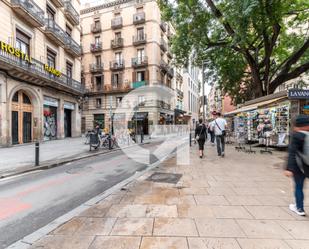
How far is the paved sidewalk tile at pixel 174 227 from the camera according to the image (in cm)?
293

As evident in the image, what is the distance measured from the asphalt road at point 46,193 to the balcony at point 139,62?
77.4ft

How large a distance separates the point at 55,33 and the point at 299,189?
21.1m

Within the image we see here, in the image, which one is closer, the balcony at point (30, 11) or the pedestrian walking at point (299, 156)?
the pedestrian walking at point (299, 156)

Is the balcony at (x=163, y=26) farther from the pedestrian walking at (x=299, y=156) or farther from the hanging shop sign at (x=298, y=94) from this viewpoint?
the pedestrian walking at (x=299, y=156)

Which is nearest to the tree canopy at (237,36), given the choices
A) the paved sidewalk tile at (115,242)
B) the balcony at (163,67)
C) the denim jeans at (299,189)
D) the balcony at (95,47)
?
the denim jeans at (299,189)

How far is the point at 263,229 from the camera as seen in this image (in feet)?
9.88

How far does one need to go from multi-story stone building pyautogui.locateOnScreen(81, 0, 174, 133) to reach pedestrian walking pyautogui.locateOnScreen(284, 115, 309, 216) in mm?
25633

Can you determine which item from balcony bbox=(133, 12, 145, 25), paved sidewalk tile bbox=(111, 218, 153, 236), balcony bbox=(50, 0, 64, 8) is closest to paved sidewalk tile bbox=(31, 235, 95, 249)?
paved sidewalk tile bbox=(111, 218, 153, 236)

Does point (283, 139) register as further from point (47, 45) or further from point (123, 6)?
point (123, 6)

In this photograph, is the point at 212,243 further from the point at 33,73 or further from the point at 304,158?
the point at 33,73

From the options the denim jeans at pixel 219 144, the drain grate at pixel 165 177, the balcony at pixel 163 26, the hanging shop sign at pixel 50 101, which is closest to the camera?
the drain grate at pixel 165 177

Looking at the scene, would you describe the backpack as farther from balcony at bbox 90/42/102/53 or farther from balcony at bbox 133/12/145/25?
balcony at bbox 90/42/102/53

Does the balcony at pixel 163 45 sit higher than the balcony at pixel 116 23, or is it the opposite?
the balcony at pixel 116 23

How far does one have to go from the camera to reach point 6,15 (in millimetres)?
13641
